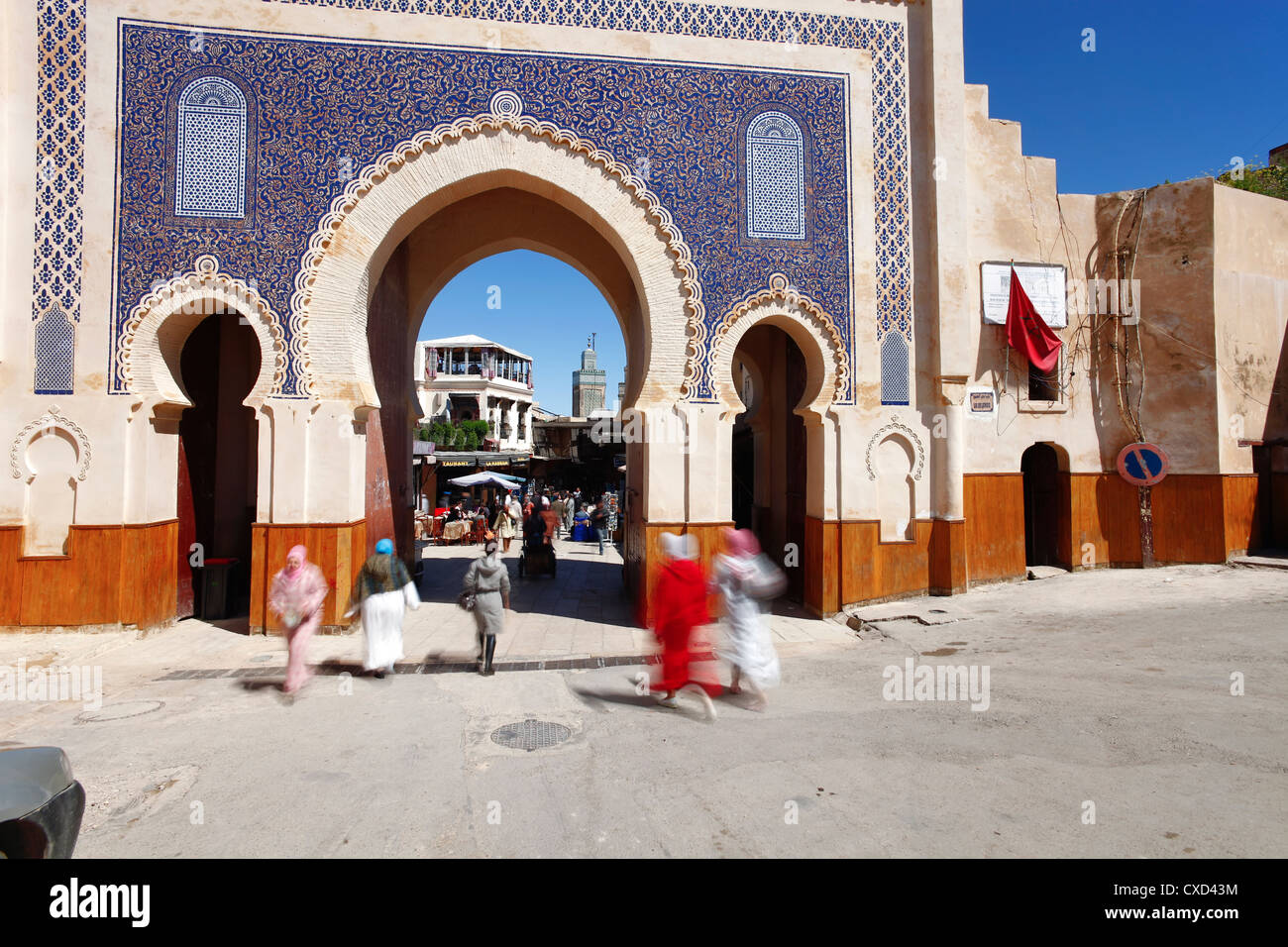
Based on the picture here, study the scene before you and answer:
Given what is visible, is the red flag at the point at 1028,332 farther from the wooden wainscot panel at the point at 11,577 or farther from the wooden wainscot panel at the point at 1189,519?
the wooden wainscot panel at the point at 11,577

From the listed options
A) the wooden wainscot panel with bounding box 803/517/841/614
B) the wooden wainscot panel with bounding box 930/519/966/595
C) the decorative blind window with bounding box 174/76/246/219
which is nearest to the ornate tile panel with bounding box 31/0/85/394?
the decorative blind window with bounding box 174/76/246/219

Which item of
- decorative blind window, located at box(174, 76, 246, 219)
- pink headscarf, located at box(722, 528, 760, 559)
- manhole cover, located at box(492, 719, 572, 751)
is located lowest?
manhole cover, located at box(492, 719, 572, 751)

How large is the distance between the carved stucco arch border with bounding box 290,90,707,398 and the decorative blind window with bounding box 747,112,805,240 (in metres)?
1.13

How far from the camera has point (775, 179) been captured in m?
9.36

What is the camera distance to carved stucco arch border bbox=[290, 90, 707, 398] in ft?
28.1

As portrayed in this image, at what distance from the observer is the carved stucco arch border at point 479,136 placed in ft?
28.1

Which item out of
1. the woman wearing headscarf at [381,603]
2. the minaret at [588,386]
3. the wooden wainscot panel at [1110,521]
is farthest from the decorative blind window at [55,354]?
the minaret at [588,386]

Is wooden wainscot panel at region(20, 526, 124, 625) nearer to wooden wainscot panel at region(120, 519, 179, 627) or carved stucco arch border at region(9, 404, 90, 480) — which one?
wooden wainscot panel at region(120, 519, 179, 627)

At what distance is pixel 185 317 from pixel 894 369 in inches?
354

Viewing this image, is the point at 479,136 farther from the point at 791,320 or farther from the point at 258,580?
the point at 258,580

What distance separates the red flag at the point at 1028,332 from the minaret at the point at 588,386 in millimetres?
41565
